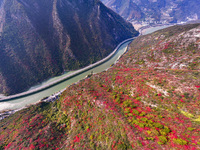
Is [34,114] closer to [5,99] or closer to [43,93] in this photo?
[43,93]

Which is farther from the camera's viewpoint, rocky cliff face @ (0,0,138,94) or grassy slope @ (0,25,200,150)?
rocky cliff face @ (0,0,138,94)

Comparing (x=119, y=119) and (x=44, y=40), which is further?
(x=44, y=40)

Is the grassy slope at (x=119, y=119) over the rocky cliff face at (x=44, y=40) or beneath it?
beneath

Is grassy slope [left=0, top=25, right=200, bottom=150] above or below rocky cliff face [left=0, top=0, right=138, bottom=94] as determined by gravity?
below

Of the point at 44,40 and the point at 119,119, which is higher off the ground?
the point at 44,40

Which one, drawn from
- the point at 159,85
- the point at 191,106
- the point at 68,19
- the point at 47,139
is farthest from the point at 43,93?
the point at 68,19
